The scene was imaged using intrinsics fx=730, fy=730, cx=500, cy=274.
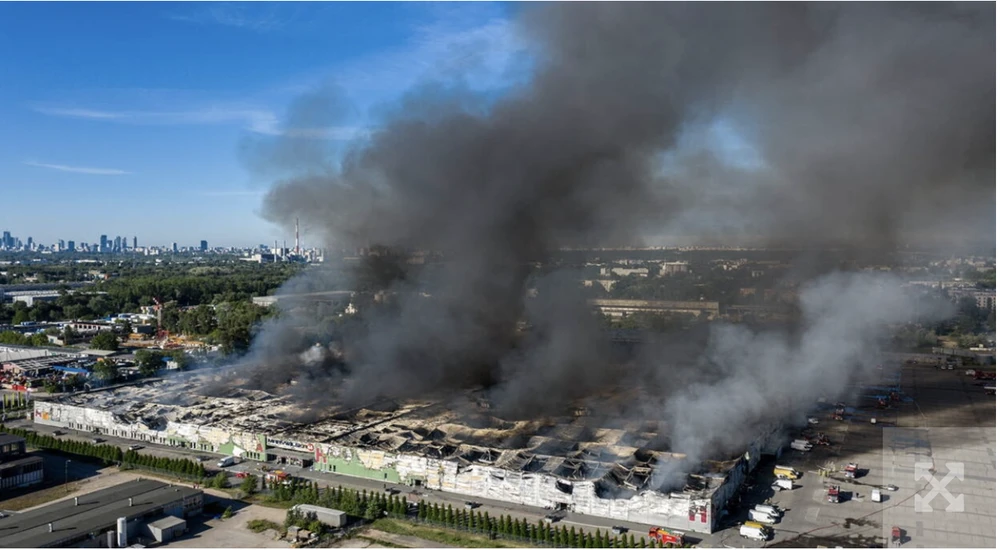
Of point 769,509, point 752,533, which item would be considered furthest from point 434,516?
point 769,509

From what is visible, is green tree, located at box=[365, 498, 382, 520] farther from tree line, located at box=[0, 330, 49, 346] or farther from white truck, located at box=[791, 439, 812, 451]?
tree line, located at box=[0, 330, 49, 346]

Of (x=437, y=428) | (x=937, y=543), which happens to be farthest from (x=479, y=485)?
(x=937, y=543)

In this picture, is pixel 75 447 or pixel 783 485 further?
pixel 75 447

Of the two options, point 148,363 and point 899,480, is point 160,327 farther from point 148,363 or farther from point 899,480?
point 899,480

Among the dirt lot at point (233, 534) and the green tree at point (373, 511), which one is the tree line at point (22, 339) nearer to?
the dirt lot at point (233, 534)

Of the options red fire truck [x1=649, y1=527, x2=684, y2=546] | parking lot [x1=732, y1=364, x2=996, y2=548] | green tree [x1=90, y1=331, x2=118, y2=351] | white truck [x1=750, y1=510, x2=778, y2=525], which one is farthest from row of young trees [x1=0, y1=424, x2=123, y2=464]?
green tree [x1=90, y1=331, x2=118, y2=351]

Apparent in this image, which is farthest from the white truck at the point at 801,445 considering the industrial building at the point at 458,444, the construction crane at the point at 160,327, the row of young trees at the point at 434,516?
the construction crane at the point at 160,327
